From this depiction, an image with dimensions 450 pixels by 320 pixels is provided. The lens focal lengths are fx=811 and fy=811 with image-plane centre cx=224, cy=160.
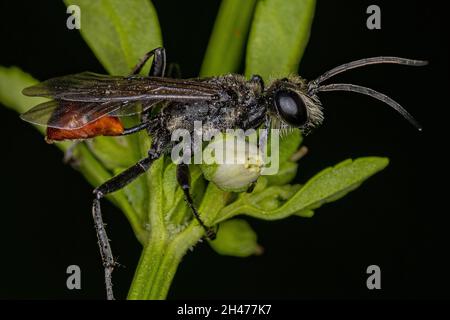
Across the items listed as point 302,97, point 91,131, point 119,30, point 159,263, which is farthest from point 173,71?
point 159,263

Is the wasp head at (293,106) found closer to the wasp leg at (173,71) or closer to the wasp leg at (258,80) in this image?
the wasp leg at (258,80)

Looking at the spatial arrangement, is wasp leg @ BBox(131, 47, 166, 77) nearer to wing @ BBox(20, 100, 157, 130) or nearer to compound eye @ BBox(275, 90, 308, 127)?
wing @ BBox(20, 100, 157, 130)

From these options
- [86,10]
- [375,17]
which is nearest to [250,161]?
[86,10]

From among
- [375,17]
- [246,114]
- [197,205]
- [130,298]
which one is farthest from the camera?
[375,17]

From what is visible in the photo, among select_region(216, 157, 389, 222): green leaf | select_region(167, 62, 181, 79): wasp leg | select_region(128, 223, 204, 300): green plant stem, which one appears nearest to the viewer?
select_region(128, 223, 204, 300): green plant stem

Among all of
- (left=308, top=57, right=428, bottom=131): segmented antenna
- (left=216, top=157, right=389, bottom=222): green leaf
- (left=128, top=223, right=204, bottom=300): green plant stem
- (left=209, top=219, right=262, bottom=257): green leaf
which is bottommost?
(left=128, top=223, right=204, bottom=300): green plant stem

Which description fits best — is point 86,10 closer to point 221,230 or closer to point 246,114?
point 246,114

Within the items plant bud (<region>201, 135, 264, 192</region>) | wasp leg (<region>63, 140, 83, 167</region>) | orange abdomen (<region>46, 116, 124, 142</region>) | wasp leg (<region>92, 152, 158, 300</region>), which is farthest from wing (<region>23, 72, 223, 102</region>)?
plant bud (<region>201, 135, 264, 192</region>)
